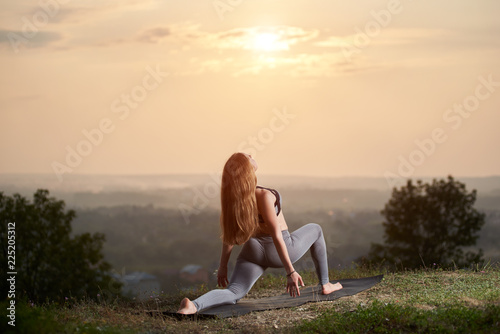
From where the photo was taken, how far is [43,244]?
13.8 meters

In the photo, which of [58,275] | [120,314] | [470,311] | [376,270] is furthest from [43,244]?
[470,311]

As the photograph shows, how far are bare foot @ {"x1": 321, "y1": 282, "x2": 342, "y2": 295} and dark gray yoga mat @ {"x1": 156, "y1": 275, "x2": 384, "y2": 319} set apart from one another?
0.05 meters

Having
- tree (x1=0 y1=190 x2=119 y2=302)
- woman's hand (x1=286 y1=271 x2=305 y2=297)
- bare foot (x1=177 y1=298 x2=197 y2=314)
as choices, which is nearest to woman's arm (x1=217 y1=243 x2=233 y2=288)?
bare foot (x1=177 y1=298 x2=197 y2=314)

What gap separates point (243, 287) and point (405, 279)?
9.59 ft

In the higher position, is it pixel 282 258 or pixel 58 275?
pixel 282 258

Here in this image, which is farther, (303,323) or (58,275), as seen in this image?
(58,275)

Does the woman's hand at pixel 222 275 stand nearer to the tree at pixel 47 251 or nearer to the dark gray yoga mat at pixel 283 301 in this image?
the dark gray yoga mat at pixel 283 301

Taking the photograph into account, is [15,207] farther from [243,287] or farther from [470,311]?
[470,311]

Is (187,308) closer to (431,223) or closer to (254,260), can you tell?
(254,260)

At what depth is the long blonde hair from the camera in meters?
6.51

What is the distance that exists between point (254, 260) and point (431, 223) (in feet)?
27.9

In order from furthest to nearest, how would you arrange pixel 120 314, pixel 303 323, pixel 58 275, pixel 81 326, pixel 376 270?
1. pixel 58 275
2. pixel 376 270
3. pixel 120 314
4. pixel 303 323
5. pixel 81 326

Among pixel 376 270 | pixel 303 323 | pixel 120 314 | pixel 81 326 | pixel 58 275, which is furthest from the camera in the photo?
pixel 58 275

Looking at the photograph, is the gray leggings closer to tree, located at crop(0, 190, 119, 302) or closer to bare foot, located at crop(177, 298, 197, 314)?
bare foot, located at crop(177, 298, 197, 314)
